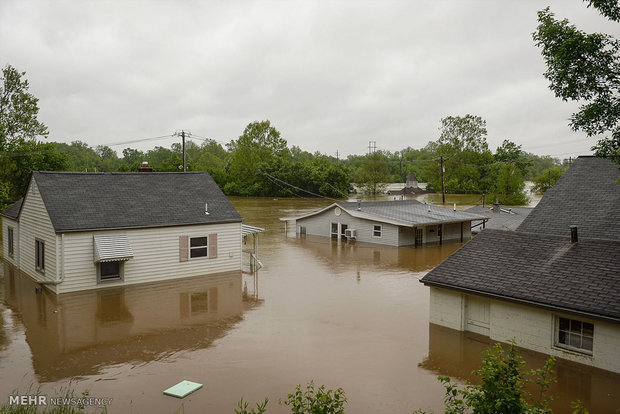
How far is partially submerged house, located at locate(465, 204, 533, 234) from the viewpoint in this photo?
3106cm

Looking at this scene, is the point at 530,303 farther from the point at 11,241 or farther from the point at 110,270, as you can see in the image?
the point at 11,241

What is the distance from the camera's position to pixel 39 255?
745 inches

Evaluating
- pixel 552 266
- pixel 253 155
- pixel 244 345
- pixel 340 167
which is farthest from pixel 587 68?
pixel 253 155

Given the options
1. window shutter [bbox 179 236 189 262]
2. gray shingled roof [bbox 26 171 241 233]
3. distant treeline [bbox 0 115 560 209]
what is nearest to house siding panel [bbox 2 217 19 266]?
gray shingled roof [bbox 26 171 241 233]

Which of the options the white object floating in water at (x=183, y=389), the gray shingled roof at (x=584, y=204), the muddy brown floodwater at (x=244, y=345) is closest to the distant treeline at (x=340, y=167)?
the gray shingled roof at (x=584, y=204)

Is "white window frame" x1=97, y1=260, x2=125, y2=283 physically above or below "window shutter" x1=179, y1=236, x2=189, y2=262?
below

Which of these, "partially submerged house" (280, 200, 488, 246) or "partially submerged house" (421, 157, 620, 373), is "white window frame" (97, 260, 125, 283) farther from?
"partially submerged house" (280, 200, 488, 246)

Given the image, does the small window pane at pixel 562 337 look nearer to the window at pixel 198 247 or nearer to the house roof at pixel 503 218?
the window at pixel 198 247

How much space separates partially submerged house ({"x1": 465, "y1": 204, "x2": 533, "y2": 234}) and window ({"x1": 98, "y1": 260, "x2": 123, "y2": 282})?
23.0 metres

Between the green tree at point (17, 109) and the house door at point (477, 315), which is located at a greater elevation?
the green tree at point (17, 109)

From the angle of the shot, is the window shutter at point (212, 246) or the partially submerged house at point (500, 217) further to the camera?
the partially submerged house at point (500, 217)

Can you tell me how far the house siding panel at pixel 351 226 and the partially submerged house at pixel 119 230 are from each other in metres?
11.7

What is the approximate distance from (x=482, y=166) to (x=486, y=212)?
42040mm

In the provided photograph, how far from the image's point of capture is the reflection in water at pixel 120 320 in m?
11.6
